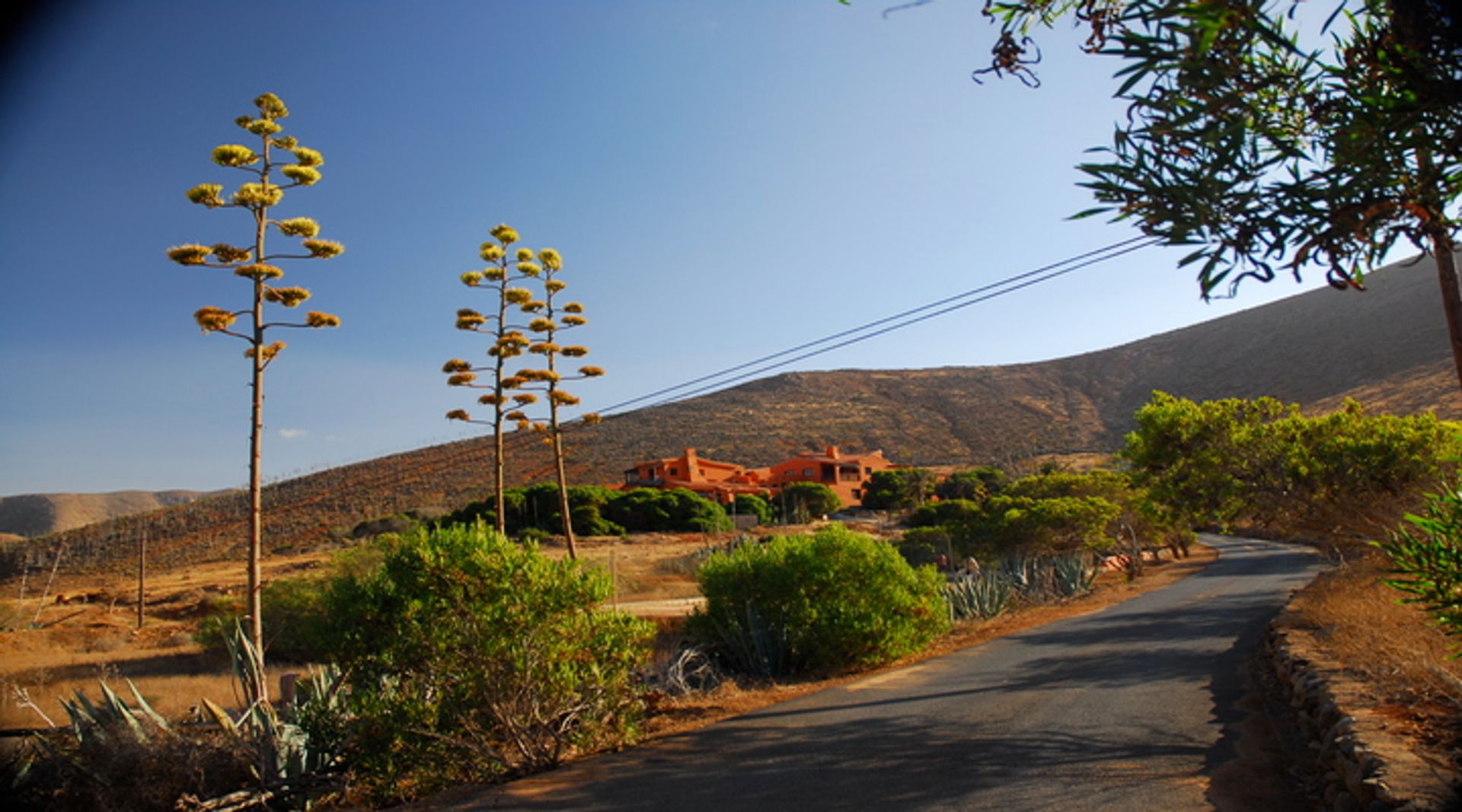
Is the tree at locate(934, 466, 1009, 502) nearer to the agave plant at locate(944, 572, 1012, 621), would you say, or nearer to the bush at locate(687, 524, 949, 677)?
the agave plant at locate(944, 572, 1012, 621)

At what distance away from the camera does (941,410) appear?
246ft

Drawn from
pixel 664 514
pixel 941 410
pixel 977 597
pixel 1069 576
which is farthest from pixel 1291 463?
pixel 941 410

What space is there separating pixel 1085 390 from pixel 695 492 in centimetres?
4324

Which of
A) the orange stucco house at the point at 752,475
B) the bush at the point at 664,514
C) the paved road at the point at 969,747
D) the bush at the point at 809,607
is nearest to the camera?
the paved road at the point at 969,747

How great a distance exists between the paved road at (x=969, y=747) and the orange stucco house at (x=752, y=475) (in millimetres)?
37600

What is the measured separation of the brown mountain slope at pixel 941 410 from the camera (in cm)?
4948

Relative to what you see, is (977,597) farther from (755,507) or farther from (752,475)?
(752,475)

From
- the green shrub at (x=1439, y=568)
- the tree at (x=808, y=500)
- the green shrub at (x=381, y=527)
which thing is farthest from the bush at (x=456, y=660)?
the tree at (x=808, y=500)

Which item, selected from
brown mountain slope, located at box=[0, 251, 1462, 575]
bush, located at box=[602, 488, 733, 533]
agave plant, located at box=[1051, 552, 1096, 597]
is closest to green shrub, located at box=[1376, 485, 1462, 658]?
agave plant, located at box=[1051, 552, 1096, 597]

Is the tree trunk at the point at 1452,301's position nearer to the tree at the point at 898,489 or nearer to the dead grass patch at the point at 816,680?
the dead grass patch at the point at 816,680

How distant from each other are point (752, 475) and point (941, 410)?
25498 mm

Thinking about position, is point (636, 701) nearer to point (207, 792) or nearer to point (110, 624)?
point (207, 792)

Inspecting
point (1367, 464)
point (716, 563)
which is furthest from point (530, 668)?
point (1367, 464)

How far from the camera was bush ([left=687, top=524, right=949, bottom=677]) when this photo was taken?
44.6 feet
